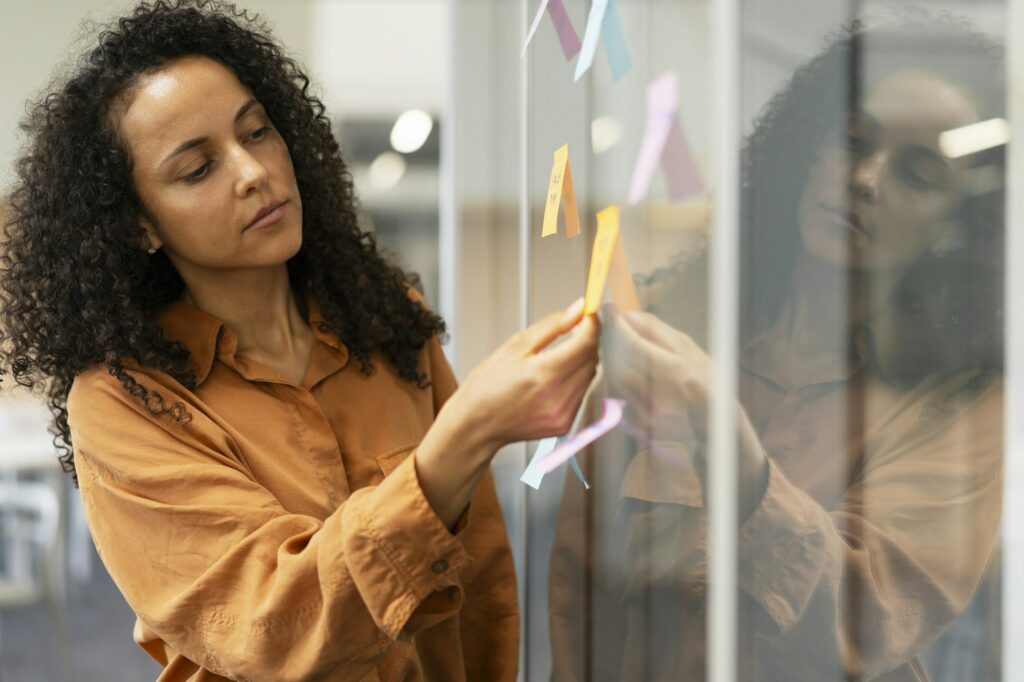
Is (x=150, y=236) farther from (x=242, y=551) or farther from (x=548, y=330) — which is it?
(x=548, y=330)

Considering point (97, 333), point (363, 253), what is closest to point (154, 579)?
point (97, 333)

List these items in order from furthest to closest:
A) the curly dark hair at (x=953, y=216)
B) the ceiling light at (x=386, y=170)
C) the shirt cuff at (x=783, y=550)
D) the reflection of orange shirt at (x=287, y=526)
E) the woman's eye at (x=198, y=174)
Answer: the ceiling light at (x=386, y=170) → the woman's eye at (x=198, y=174) → the reflection of orange shirt at (x=287, y=526) → the shirt cuff at (x=783, y=550) → the curly dark hair at (x=953, y=216)

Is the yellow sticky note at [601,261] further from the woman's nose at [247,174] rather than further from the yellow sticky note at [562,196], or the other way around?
the woman's nose at [247,174]

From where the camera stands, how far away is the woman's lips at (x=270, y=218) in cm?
107

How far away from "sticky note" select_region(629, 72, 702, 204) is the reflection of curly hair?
54cm

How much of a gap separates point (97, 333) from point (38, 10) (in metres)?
2.47

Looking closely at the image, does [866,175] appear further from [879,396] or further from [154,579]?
[154,579]

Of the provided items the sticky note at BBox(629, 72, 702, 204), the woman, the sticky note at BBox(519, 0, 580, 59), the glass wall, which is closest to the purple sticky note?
the sticky note at BBox(519, 0, 580, 59)

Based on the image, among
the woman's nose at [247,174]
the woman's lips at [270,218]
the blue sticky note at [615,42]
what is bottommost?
the woman's lips at [270,218]

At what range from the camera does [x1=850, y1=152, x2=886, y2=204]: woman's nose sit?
22.2 inches

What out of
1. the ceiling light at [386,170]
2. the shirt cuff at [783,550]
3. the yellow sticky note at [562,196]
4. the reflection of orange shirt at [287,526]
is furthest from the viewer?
the ceiling light at [386,170]

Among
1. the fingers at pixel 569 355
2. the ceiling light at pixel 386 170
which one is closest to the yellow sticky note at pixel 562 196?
the fingers at pixel 569 355

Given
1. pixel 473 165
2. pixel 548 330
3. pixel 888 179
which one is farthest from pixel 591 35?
pixel 473 165

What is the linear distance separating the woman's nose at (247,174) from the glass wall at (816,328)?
393 mm
